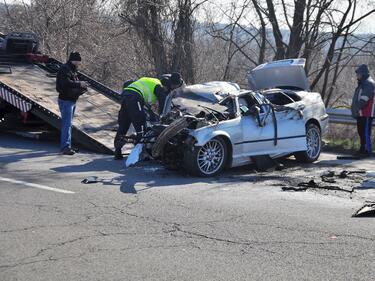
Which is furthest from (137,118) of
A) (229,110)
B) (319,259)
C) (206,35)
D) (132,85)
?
(206,35)

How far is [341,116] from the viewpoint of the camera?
15.3 meters

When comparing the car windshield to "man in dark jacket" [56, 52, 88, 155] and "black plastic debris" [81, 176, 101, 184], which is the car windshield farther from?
"black plastic debris" [81, 176, 101, 184]

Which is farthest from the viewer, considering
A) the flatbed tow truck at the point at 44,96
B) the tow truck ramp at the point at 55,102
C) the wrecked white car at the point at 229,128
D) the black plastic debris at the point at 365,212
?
the flatbed tow truck at the point at 44,96

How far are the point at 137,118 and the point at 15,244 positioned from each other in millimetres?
5844

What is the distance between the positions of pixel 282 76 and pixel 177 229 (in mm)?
7579

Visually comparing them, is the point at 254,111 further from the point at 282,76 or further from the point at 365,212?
the point at 365,212

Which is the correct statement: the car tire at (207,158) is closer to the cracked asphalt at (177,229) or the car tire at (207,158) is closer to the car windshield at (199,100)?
the cracked asphalt at (177,229)

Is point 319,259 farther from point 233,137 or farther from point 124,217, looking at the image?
point 233,137

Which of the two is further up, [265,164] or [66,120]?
[66,120]

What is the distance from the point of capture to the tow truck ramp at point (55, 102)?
12.6 meters

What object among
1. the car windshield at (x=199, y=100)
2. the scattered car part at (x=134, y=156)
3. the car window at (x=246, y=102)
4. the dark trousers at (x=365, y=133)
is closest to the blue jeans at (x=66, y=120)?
the car windshield at (x=199, y=100)

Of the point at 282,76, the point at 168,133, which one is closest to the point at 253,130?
the point at 168,133

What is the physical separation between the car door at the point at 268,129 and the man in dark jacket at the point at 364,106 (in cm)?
212

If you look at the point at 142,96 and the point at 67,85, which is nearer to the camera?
the point at 142,96
